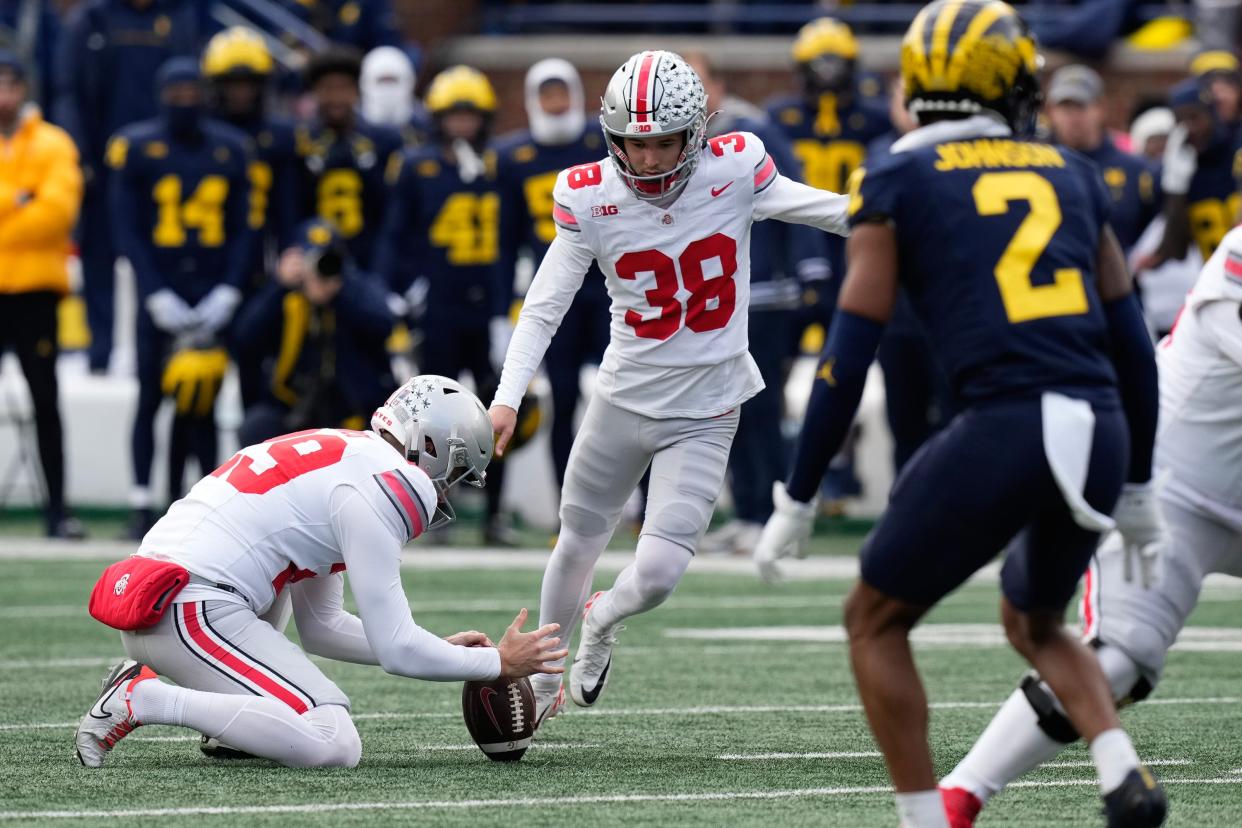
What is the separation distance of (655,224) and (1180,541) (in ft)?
5.41

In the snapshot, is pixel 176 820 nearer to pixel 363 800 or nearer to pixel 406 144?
pixel 363 800

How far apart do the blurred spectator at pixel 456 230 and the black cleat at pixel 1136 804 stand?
7236mm

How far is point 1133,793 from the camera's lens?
152 inches

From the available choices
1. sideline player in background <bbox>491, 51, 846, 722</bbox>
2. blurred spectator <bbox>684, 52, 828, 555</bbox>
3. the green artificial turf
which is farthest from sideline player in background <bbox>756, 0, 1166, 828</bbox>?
blurred spectator <bbox>684, 52, 828, 555</bbox>

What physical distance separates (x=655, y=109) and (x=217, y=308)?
553 cm

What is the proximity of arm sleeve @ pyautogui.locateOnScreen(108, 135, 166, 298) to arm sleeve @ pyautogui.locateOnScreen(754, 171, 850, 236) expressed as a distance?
17.9ft

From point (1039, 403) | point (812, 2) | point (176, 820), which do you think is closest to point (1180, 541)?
point (1039, 403)

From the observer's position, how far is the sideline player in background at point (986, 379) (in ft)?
12.9

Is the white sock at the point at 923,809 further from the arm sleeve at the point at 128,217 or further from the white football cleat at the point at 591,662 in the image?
the arm sleeve at the point at 128,217

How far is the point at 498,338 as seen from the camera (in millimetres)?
10820

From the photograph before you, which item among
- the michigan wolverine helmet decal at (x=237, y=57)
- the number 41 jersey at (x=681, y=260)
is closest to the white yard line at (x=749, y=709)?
the number 41 jersey at (x=681, y=260)

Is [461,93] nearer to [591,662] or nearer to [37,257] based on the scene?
[37,257]

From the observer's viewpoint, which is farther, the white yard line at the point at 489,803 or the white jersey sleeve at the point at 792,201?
the white jersey sleeve at the point at 792,201

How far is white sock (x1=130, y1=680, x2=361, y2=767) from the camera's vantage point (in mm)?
5020
